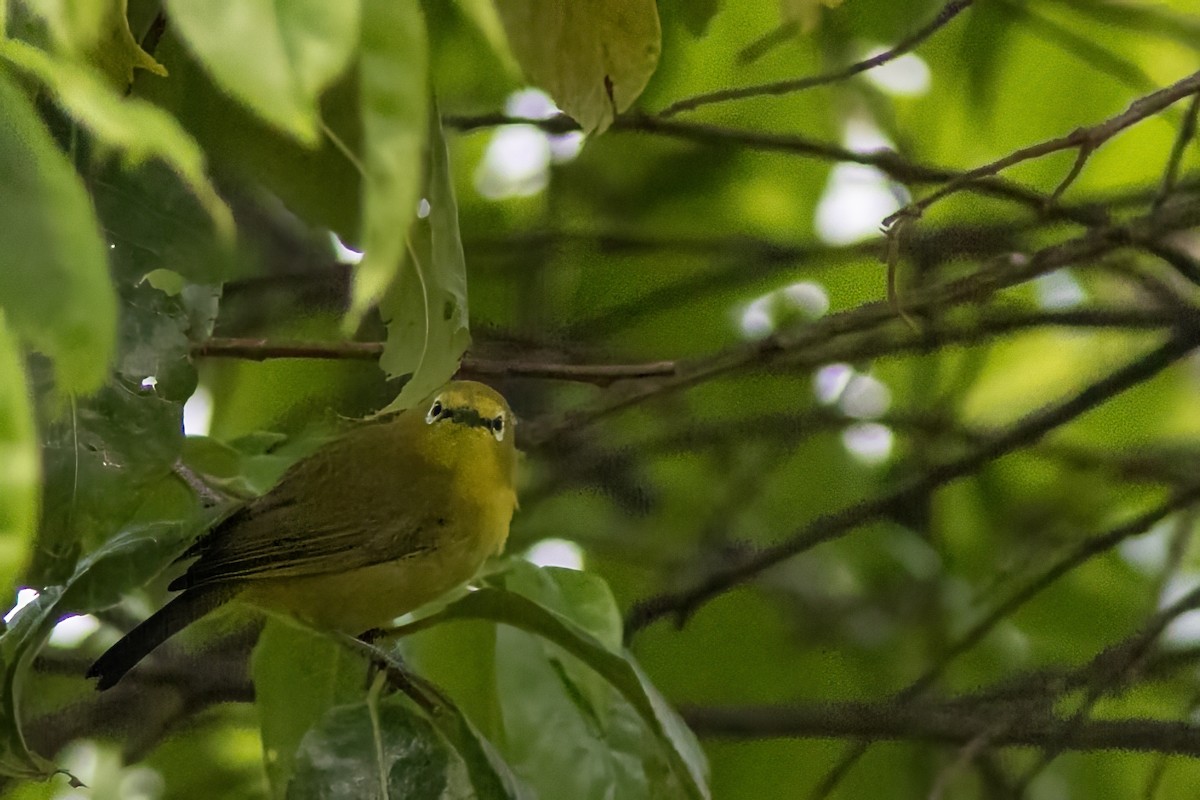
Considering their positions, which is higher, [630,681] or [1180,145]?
[1180,145]

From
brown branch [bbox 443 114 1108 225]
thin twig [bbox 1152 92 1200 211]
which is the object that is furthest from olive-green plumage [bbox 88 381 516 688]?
thin twig [bbox 1152 92 1200 211]

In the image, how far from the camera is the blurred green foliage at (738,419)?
2.72 ft

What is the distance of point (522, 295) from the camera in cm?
133

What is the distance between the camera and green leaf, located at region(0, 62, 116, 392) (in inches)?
12.0

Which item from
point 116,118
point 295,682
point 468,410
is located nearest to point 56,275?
point 116,118

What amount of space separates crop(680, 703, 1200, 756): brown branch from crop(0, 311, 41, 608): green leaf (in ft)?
3.23

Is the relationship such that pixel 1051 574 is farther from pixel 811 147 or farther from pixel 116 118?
pixel 116 118

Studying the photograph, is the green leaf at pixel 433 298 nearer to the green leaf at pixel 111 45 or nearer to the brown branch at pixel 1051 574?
the green leaf at pixel 111 45

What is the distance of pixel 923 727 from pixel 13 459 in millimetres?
1079

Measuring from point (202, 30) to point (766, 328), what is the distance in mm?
1138

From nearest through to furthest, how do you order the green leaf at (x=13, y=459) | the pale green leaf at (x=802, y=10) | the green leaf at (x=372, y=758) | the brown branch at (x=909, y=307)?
the green leaf at (x=13, y=459) < the green leaf at (x=372, y=758) < the pale green leaf at (x=802, y=10) < the brown branch at (x=909, y=307)

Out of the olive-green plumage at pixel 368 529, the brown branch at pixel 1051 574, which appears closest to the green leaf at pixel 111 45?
the olive-green plumage at pixel 368 529

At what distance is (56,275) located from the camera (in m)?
0.31

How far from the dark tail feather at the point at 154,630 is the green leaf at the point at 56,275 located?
663 millimetres
